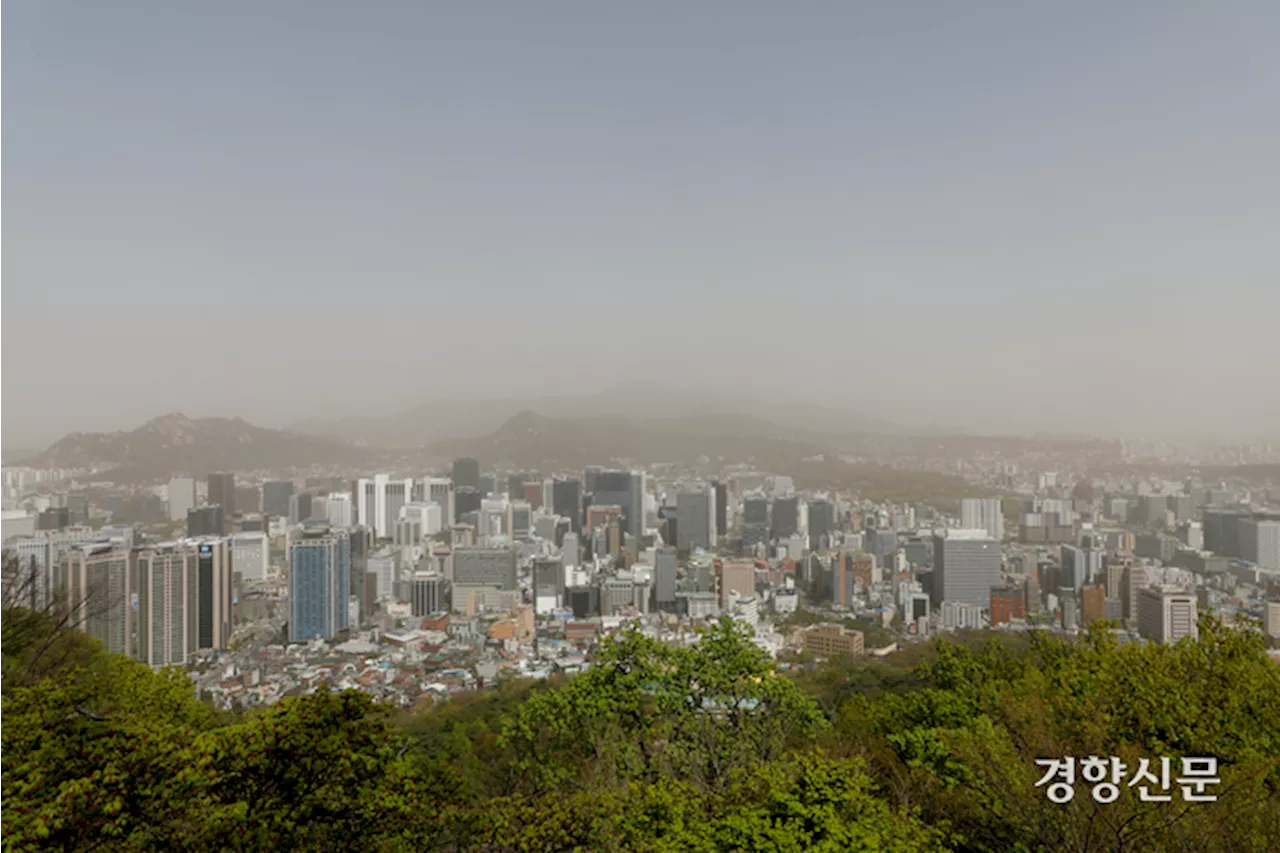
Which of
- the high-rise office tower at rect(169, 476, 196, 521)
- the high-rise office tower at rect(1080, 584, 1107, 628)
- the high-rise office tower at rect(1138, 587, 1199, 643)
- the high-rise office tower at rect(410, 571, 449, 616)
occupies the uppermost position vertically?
the high-rise office tower at rect(169, 476, 196, 521)

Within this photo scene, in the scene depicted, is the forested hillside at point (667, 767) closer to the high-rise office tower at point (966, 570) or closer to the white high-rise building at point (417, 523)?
the high-rise office tower at point (966, 570)

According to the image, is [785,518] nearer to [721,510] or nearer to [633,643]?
[721,510]

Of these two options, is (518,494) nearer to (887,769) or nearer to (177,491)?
(177,491)

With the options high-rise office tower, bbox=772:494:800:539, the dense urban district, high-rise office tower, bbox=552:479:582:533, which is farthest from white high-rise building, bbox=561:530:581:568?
high-rise office tower, bbox=772:494:800:539

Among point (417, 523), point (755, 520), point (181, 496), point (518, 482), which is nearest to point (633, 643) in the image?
point (181, 496)

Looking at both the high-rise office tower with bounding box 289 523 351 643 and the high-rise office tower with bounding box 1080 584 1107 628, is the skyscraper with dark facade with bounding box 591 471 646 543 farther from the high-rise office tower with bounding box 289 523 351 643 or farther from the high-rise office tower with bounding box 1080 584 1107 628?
the high-rise office tower with bounding box 1080 584 1107 628

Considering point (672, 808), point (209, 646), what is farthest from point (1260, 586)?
point (209, 646)

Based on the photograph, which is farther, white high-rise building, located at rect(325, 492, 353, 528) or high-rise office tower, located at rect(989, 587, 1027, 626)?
white high-rise building, located at rect(325, 492, 353, 528)
